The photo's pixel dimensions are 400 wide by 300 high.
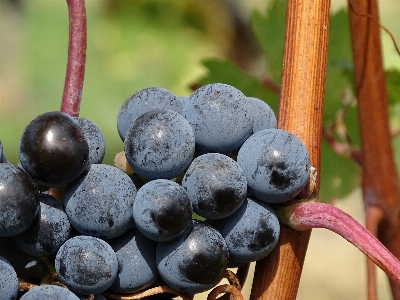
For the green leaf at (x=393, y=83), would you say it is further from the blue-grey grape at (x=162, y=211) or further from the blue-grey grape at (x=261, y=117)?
the blue-grey grape at (x=162, y=211)

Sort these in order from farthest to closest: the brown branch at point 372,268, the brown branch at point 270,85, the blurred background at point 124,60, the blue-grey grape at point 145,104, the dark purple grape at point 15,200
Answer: the blurred background at point 124,60
the brown branch at point 270,85
the brown branch at point 372,268
the blue-grey grape at point 145,104
the dark purple grape at point 15,200

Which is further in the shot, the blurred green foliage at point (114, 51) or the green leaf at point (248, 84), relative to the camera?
the blurred green foliage at point (114, 51)

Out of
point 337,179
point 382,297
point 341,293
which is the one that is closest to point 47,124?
point 337,179

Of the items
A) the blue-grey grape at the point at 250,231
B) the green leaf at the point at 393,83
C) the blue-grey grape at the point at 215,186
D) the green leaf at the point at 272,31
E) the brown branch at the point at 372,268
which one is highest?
the green leaf at the point at 272,31

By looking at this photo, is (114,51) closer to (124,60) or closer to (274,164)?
(124,60)

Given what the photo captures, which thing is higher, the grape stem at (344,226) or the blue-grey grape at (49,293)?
the grape stem at (344,226)

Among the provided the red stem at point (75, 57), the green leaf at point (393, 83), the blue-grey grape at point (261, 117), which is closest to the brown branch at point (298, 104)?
the blue-grey grape at point (261, 117)

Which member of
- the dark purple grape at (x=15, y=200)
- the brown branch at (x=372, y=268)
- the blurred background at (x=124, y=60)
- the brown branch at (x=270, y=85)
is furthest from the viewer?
the blurred background at (x=124, y=60)
